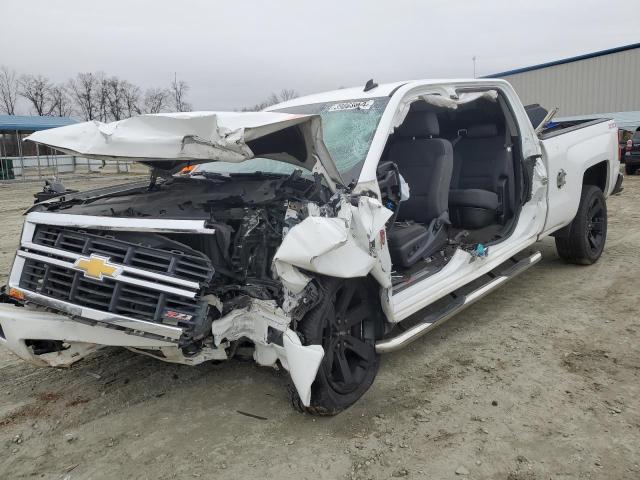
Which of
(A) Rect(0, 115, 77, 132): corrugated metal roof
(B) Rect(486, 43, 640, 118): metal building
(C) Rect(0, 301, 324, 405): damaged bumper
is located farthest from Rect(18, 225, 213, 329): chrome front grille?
(B) Rect(486, 43, 640, 118): metal building

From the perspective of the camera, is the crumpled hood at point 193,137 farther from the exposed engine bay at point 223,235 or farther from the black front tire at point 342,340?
the black front tire at point 342,340

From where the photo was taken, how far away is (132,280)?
256 cm

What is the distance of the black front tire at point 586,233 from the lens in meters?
5.62

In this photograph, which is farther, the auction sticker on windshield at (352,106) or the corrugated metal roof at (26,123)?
the corrugated metal roof at (26,123)

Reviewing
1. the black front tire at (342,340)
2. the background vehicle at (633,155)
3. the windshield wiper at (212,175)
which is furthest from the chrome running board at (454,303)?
the background vehicle at (633,155)

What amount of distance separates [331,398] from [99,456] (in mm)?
1257

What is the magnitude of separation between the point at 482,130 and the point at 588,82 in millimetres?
25306

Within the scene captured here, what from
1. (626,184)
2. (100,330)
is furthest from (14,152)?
(100,330)

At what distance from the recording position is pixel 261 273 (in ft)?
9.55

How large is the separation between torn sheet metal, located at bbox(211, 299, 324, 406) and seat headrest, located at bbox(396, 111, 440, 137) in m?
2.44

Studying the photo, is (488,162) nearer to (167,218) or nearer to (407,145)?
(407,145)

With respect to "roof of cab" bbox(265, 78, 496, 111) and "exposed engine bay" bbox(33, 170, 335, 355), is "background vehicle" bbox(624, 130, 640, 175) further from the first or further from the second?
"exposed engine bay" bbox(33, 170, 335, 355)

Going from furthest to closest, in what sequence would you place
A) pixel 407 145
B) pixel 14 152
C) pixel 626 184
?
pixel 14 152 → pixel 626 184 → pixel 407 145

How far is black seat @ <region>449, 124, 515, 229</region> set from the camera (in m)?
5.05
